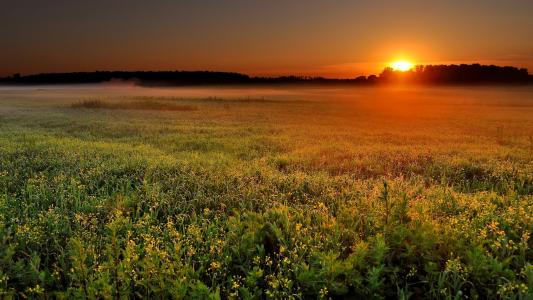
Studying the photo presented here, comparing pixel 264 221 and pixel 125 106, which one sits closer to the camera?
pixel 264 221

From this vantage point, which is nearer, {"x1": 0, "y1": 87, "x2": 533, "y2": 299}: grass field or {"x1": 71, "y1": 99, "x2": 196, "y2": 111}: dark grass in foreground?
{"x1": 0, "y1": 87, "x2": 533, "y2": 299}: grass field

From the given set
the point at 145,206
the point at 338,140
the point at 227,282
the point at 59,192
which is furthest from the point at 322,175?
the point at 338,140

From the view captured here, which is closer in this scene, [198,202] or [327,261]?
[327,261]

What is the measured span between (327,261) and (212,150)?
1040 centimetres

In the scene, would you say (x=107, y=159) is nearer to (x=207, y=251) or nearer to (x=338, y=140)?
(x=207, y=251)

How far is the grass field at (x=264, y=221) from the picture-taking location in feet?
14.9

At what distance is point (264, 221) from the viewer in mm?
6367

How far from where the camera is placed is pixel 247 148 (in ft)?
48.2

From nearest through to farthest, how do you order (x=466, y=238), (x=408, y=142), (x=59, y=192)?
(x=466, y=238), (x=59, y=192), (x=408, y=142)

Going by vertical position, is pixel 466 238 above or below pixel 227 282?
above

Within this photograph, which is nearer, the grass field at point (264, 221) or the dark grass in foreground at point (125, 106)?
the grass field at point (264, 221)

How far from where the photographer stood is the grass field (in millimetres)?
4543

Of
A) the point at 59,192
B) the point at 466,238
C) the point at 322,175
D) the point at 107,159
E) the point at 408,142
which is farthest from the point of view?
the point at 408,142

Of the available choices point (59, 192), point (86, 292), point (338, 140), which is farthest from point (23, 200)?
point (338, 140)
